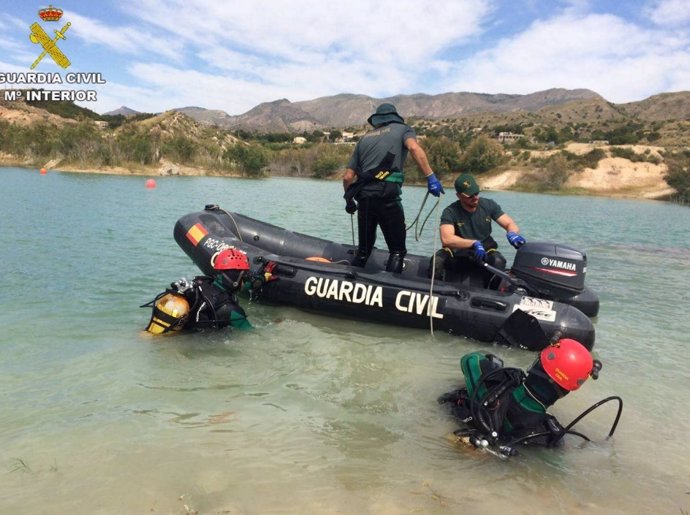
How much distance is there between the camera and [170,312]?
457 centimetres

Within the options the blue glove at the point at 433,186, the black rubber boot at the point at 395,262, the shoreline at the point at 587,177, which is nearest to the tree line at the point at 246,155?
the shoreline at the point at 587,177

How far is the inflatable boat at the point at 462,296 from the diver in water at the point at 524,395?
1.54 metres

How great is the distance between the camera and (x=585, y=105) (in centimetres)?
11025

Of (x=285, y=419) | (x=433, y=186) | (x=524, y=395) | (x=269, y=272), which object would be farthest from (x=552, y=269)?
(x=285, y=419)

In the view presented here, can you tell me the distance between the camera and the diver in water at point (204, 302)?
4594 mm

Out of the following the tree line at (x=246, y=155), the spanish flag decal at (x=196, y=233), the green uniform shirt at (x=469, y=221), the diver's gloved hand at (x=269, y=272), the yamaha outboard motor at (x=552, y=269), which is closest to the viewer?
the yamaha outboard motor at (x=552, y=269)

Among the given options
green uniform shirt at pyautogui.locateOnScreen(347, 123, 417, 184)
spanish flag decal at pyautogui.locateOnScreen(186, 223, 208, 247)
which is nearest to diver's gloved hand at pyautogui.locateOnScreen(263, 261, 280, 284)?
spanish flag decal at pyautogui.locateOnScreen(186, 223, 208, 247)

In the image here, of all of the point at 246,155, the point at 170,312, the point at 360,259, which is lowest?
the point at 170,312

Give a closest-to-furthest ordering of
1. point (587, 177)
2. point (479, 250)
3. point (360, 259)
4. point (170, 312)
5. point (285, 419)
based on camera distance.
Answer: point (285, 419) < point (170, 312) < point (479, 250) < point (360, 259) < point (587, 177)

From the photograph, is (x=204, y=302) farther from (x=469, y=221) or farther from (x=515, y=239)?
(x=515, y=239)

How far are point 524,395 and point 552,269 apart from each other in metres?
2.64

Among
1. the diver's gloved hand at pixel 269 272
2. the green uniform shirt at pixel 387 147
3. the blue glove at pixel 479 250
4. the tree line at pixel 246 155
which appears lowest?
the diver's gloved hand at pixel 269 272

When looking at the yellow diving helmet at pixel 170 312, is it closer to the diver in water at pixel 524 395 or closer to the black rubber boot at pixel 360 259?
the black rubber boot at pixel 360 259

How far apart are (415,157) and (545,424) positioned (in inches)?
109
